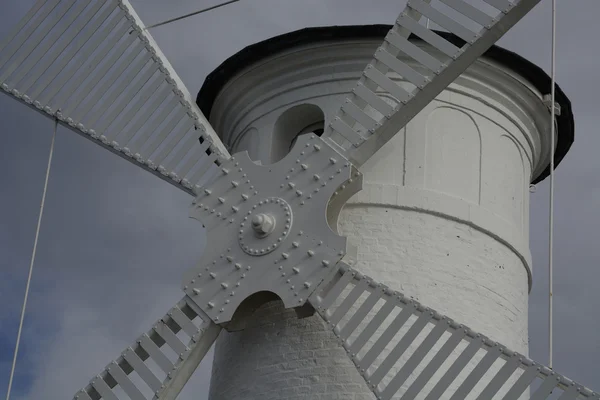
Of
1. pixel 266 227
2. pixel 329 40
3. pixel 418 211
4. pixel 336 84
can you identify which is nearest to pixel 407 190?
pixel 418 211

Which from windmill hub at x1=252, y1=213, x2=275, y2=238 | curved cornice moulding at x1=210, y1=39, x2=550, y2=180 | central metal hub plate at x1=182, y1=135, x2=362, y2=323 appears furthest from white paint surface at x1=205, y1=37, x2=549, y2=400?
windmill hub at x1=252, y1=213, x2=275, y2=238

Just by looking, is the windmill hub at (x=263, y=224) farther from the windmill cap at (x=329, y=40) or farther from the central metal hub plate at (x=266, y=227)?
the windmill cap at (x=329, y=40)

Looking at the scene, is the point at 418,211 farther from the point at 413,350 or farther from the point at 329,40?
the point at 329,40

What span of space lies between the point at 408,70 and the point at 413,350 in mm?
2188

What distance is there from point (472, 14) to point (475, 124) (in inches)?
61.8

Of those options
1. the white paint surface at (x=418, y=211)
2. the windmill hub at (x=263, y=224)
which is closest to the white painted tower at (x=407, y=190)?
the white paint surface at (x=418, y=211)

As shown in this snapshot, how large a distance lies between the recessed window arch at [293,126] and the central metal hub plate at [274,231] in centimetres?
87

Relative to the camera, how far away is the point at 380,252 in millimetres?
13141

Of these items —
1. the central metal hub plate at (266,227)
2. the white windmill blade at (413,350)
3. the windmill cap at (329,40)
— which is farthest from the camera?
the windmill cap at (329,40)

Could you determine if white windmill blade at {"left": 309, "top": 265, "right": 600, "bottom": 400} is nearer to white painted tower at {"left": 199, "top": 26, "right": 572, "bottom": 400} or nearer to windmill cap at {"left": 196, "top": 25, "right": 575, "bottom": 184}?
white painted tower at {"left": 199, "top": 26, "right": 572, "bottom": 400}

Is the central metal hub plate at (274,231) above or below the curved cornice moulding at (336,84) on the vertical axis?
below

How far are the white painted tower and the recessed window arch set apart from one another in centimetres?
1

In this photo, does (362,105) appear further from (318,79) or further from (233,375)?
(233,375)

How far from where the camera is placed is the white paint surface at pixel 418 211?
12.9 metres
